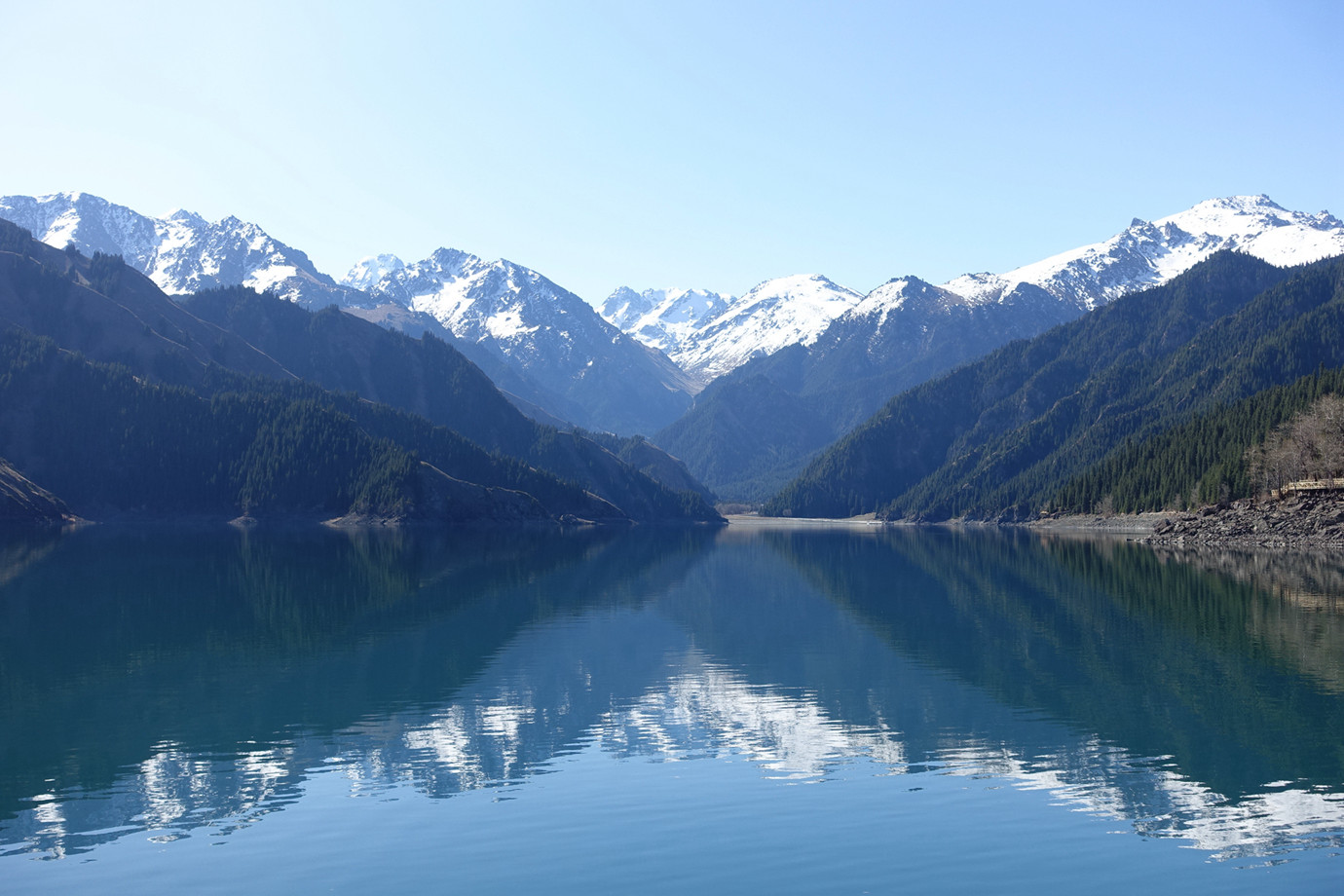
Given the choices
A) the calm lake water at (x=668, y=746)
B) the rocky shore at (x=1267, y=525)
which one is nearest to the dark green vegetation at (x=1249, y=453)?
the rocky shore at (x=1267, y=525)

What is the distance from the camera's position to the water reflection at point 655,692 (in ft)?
99.3

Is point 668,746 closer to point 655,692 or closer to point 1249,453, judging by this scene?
point 655,692

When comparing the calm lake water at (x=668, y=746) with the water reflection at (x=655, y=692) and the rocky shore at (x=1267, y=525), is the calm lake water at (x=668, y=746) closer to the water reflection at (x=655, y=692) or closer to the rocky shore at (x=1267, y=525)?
the water reflection at (x=655, y=692)

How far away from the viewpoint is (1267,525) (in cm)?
14225

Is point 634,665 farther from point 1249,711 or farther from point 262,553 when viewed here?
point 262,553

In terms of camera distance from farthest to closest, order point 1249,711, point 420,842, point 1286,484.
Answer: point 1286,484 < point 1249,711 < point 420,842

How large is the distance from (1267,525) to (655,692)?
12723 centimetres

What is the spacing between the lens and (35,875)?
76.2 ft

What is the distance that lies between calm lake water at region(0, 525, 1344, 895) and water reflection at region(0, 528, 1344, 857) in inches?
9.0

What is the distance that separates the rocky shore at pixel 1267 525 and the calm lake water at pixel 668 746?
6350cm

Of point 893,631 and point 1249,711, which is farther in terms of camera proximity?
point 893,631

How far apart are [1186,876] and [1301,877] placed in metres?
2.41

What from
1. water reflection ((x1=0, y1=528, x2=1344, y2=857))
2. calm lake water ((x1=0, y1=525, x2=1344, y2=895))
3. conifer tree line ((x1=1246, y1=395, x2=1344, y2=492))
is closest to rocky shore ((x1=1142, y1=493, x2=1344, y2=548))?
conifer tree line ((x1=1246, y1=395, x2=1344, y2=492))

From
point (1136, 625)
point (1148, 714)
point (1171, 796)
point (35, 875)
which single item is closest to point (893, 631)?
point (1136, 625)
